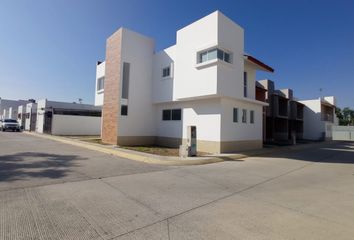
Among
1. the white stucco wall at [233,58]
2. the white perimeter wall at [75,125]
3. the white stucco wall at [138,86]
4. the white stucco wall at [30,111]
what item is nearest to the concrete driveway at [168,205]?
the white stucco wall at [233,58]

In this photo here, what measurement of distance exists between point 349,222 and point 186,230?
352 cm

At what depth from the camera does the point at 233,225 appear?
4293 millimetres

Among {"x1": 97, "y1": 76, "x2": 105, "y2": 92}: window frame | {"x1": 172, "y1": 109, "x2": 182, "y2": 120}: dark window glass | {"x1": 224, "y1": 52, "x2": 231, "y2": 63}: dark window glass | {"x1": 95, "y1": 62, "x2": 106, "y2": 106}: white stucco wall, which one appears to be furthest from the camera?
{"x1": 97, "y1": 76, "x2": 105, "y2": 92}: window frame

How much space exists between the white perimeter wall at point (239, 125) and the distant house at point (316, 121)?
83.3 ft

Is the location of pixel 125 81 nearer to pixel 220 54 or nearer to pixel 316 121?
pixel 220 54

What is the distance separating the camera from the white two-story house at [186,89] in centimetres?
1545

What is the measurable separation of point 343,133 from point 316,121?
34.2ft

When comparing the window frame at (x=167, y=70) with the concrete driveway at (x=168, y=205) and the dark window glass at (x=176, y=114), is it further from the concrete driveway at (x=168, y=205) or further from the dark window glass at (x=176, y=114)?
the concrete driveway at (x=168, y=205)

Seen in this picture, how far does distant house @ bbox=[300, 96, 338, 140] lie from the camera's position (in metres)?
38.4

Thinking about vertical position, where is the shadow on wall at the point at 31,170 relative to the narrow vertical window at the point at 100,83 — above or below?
below

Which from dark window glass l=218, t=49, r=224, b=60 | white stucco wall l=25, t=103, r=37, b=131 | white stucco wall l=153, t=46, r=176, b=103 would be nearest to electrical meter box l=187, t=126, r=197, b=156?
dark window glass l=218, t=49, r=224, b=60

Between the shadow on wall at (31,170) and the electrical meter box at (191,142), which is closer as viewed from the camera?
the shadow on wall at (31,170)

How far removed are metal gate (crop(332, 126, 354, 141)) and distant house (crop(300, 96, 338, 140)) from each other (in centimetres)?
412

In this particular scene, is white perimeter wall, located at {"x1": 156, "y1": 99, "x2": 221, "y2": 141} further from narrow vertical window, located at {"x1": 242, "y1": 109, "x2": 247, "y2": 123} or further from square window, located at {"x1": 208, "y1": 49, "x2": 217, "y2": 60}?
narrow vertical window, located at {"x1": 242, "y1": 109, "x2": 247, "y2": 123}
